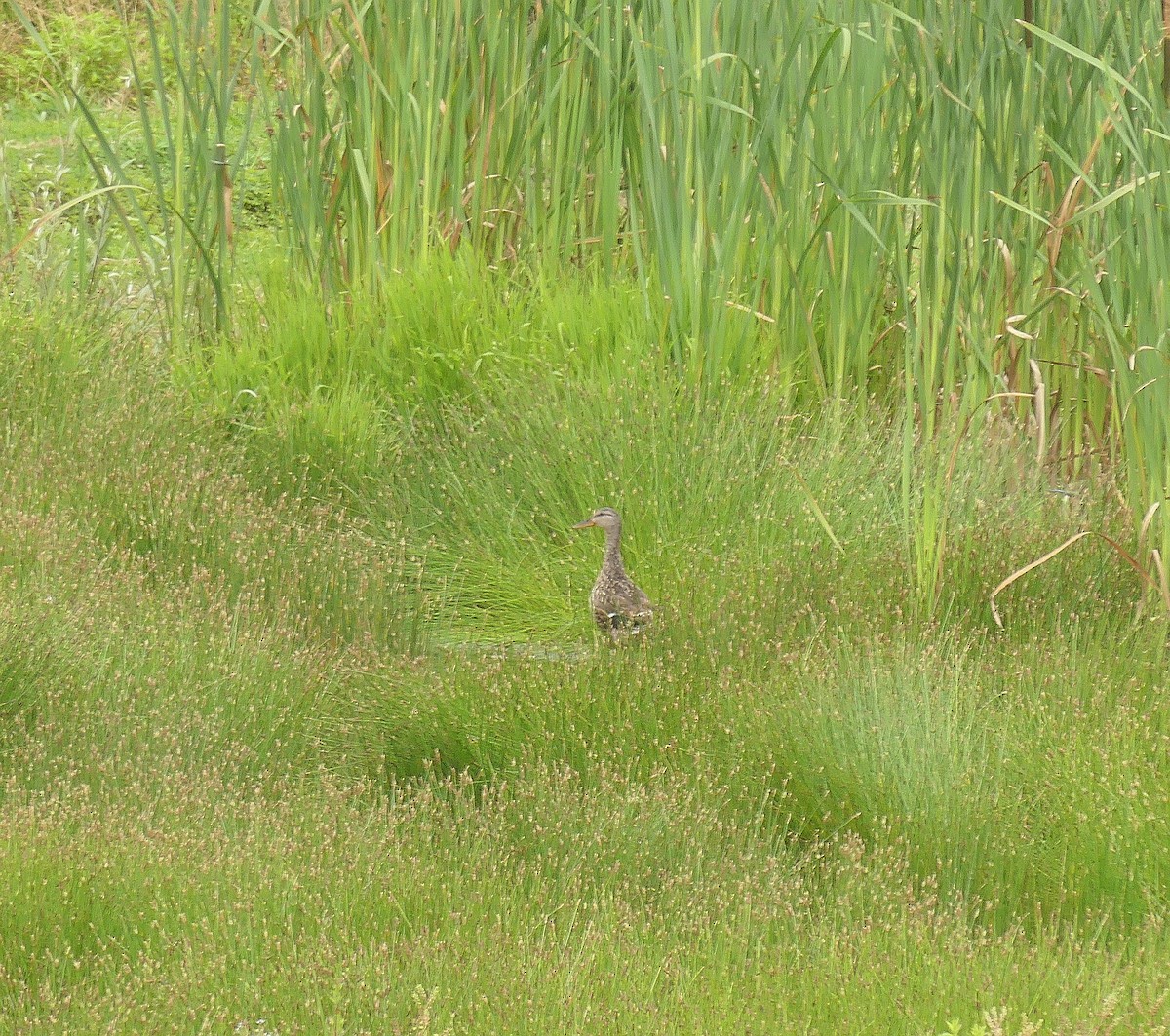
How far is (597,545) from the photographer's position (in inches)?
208

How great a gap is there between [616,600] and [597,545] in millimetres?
573

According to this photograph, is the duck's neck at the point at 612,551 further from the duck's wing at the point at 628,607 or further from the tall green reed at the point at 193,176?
the tall green reed at the point at 193,176

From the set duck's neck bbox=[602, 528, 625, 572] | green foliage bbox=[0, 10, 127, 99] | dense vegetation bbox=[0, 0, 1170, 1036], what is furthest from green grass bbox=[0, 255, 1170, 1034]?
green foliage bbox=[0, 10, 127, 99]

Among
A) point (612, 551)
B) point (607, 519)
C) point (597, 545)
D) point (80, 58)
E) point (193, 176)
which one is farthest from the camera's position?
point (80, 58)

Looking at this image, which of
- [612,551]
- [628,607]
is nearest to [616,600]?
[628,607]

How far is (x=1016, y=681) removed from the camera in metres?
4.13

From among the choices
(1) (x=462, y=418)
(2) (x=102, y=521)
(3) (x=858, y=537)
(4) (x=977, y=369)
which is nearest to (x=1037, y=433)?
(4) (x=977, y=369)

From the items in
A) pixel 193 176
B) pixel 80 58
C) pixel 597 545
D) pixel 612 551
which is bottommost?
pixel 597 545

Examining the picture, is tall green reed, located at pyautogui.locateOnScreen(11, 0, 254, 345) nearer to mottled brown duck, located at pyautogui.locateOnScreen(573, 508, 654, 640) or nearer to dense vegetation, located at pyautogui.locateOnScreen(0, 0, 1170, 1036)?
dense vegetation, located at pyautogui.locateOnScreen(0, 0, 1170, 1036)

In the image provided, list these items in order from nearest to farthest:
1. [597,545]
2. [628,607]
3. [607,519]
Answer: [628,607]
[607,519]
[597,545]

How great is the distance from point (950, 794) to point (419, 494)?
2.48 meters

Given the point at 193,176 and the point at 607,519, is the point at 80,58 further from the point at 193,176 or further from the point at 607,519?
the point at 607,519

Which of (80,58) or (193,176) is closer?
(193,176)

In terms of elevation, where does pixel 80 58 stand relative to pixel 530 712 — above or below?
above
